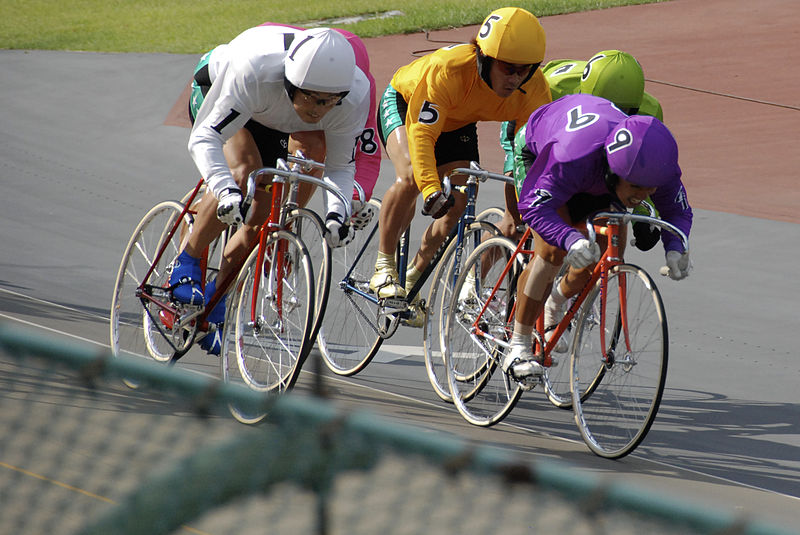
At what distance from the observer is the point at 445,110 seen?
17.0 ft

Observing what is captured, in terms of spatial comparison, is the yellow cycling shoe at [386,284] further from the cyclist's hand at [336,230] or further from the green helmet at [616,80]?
the green helmet at [616,80]

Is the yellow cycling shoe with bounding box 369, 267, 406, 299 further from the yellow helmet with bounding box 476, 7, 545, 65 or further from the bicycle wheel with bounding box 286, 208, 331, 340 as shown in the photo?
the yellow helmet with bounding box 476, 7, 545, 65

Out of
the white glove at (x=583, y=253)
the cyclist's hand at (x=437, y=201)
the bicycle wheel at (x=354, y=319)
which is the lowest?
the bicycle wheel at (x=354, y=319)

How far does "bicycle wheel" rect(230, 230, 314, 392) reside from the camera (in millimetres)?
4586

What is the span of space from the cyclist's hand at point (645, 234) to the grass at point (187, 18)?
1367cm

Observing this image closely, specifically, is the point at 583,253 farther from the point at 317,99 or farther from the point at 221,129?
the point at 221,129

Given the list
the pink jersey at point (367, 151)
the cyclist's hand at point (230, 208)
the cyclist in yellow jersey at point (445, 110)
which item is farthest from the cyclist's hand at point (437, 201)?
the cyclist's hand at point (230, 208)

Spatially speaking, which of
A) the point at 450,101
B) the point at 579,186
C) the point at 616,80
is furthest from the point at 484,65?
the point at 579,186

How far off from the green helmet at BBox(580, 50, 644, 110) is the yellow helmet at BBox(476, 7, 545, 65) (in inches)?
13.0

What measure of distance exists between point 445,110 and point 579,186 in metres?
1.00

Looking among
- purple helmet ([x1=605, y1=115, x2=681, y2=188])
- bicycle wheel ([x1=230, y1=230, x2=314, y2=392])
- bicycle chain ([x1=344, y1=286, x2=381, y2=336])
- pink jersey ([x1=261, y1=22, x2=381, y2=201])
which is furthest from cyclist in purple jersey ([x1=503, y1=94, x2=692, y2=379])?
bicycle chain ([x1=344, y1=286, x2=381, y2=336])

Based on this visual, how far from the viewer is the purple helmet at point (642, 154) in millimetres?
4102

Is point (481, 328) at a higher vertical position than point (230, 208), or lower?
lower

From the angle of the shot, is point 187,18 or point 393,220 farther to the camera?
point 187,18
